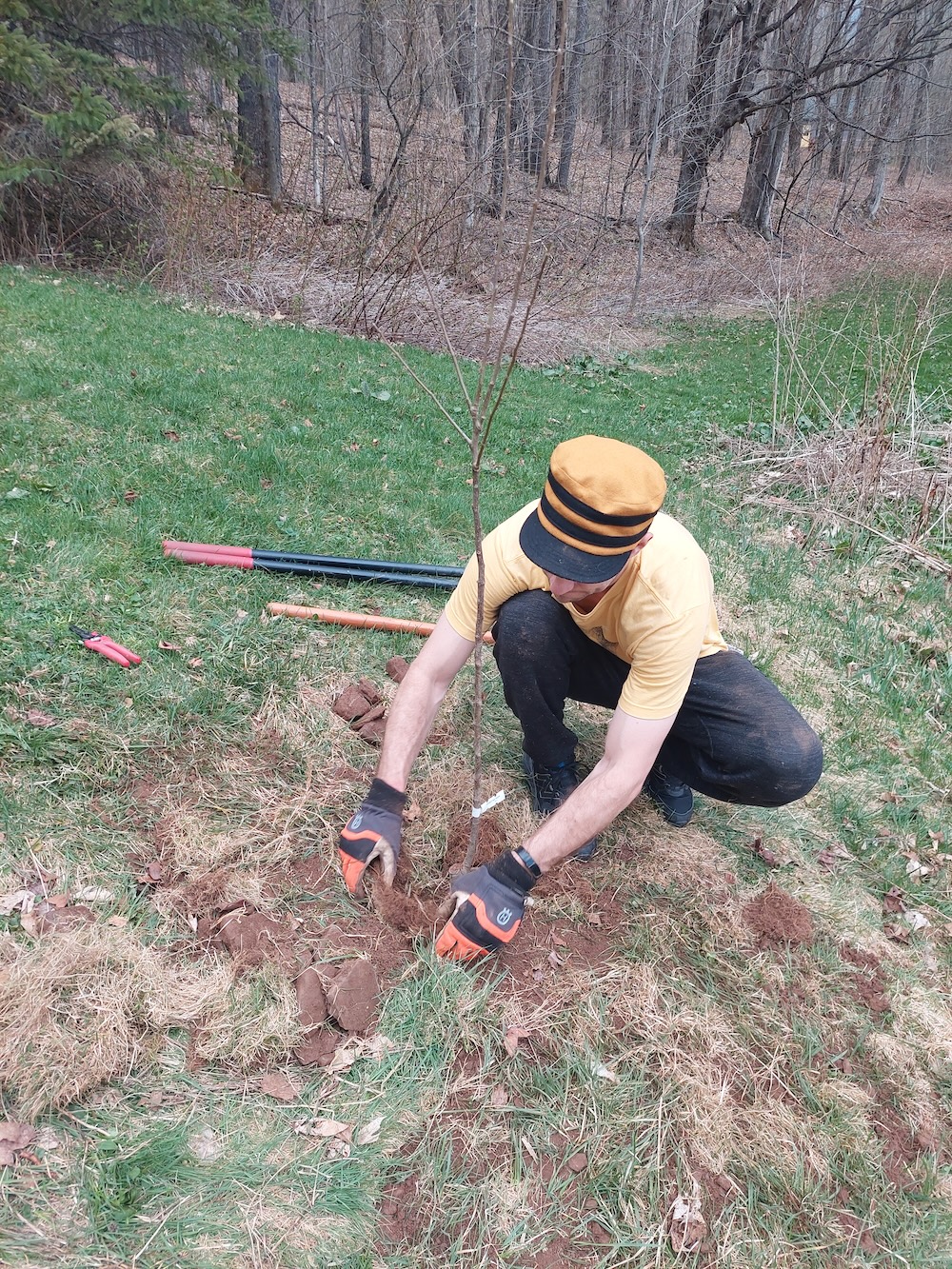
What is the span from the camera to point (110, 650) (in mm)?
2707

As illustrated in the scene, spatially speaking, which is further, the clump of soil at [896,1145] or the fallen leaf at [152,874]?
the fallen leaf at [152,874]

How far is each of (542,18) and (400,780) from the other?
17.0 metres

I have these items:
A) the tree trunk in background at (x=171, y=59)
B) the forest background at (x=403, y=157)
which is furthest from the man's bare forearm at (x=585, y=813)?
the tree trunk in background at (x=171, y=59)

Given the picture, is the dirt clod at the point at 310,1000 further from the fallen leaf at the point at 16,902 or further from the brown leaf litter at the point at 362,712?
the brown leaf litter at the point at 362,712

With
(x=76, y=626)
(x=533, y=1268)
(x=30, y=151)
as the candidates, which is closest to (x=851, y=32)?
(x=30, y=151)

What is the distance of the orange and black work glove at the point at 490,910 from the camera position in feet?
6.32

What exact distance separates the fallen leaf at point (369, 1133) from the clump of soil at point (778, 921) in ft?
3.81

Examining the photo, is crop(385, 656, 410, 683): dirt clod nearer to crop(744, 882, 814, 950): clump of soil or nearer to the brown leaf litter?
the brown leaf litter

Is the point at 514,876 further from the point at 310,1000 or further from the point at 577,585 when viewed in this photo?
the point at 577,585

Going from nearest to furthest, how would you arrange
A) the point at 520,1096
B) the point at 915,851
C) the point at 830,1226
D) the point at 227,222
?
the point at 830,1226
the point at 520,1096
the point at 915,851
the point at 227,222

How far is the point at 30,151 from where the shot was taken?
7988mm

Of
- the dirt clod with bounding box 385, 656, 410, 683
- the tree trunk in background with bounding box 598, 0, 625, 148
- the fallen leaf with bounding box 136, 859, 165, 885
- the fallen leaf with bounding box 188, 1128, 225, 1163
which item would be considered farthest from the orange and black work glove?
the tree trunk in background with bounding box 598, 0, 625, 148

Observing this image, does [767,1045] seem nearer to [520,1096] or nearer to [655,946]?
[655,946]

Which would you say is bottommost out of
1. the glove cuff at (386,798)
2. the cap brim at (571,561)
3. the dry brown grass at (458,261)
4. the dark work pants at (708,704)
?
the dry brown grass at (458,261)
